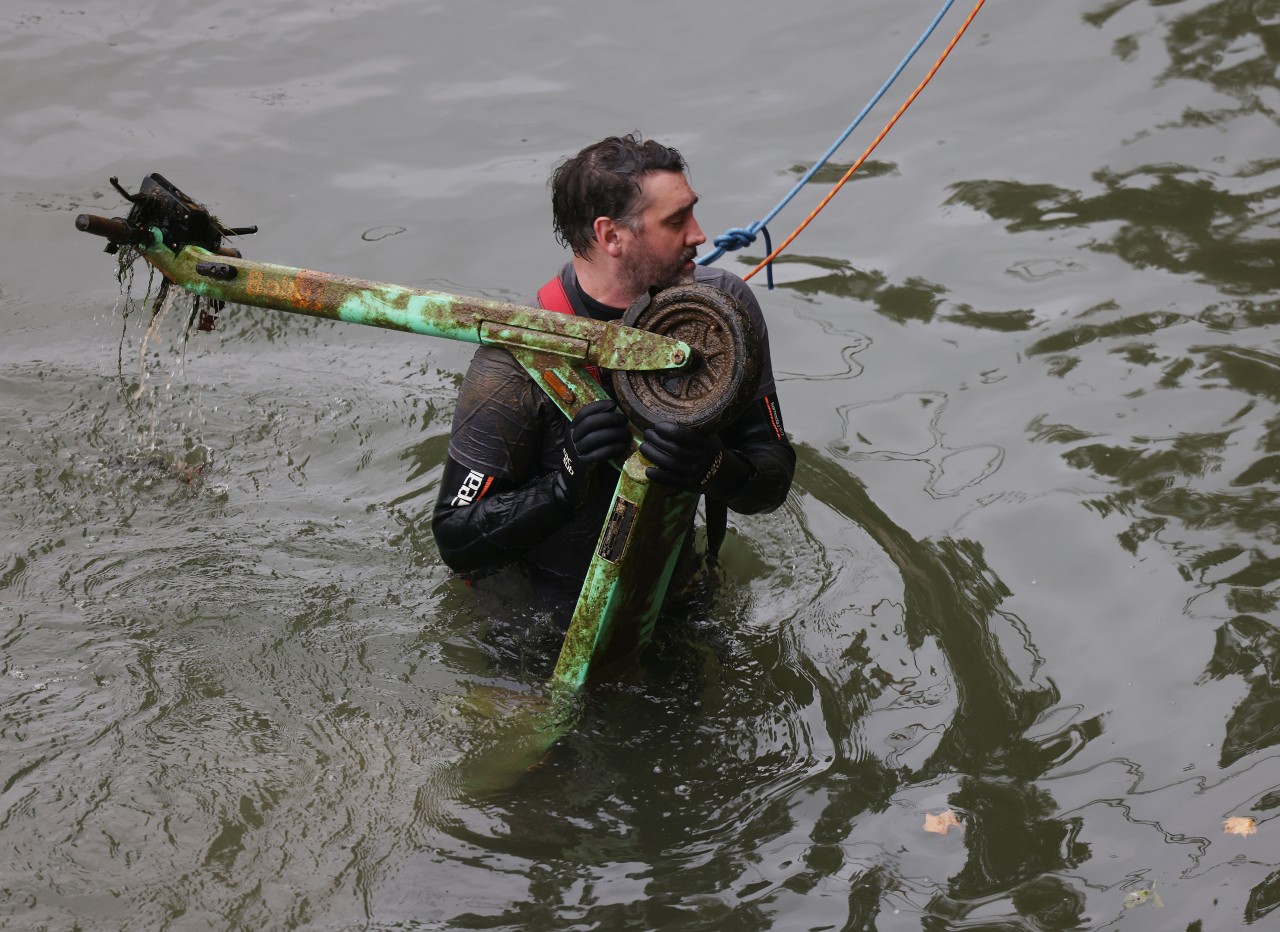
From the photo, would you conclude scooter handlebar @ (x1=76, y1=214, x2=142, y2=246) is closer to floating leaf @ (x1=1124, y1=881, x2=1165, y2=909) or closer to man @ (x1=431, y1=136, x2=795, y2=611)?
man @ (x1=431, y1=136, x2=795, y2=611)

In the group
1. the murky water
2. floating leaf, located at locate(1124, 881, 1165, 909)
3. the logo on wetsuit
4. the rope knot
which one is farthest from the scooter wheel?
floating leaf, located at locate(1124, 881, 1165, 909)

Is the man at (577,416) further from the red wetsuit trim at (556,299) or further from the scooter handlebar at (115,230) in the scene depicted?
the scooter handlebar at (115,230)

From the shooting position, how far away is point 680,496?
387 cm

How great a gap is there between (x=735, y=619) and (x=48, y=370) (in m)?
3.52

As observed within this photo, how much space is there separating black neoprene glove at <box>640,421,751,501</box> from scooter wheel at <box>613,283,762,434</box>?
36 millimetres

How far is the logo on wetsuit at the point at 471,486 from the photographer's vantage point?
4004 millimetres

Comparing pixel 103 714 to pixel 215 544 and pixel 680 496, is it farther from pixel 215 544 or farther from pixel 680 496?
pixel 680 496

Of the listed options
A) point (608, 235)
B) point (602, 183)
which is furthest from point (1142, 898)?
point (602, 183)

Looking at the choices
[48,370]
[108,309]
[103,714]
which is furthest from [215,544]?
[108,309]

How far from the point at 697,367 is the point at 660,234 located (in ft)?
1.65

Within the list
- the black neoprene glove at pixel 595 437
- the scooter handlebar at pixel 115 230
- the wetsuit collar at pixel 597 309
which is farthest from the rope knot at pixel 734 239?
the scooter handlebar at pixel 115 230

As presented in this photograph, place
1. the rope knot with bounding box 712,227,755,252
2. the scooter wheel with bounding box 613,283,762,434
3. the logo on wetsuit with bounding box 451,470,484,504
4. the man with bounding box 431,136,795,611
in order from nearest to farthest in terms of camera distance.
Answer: the scooter wheel with bounding box 613,283,762,434 → the man with bounding box 431,136,795,611 → the logo on wetsuit with bounding box 451,470,484,504 → the rope knot with bounding box 712,227,755,252

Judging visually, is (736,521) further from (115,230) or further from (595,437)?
(115,230)

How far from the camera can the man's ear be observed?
3906mm
